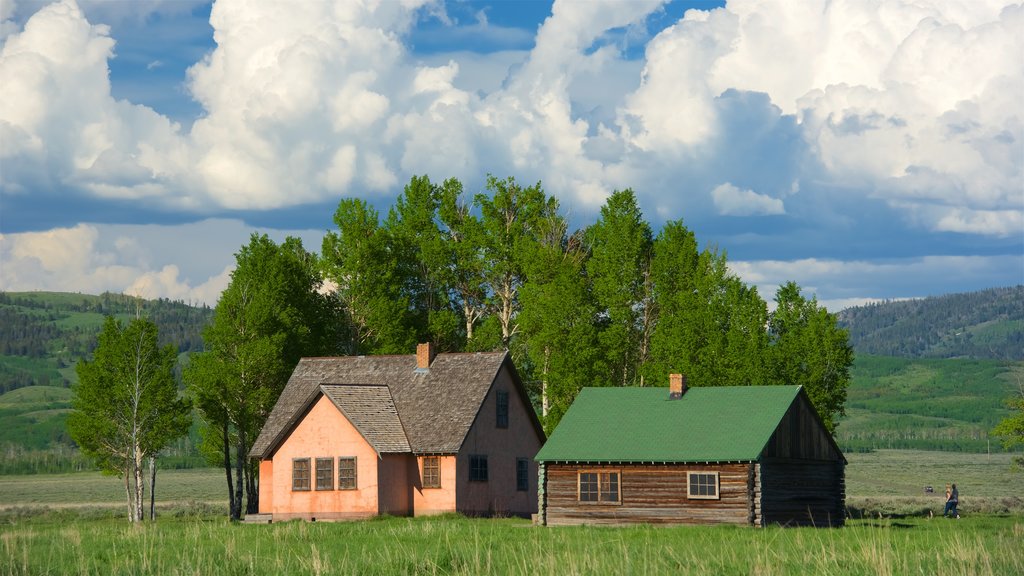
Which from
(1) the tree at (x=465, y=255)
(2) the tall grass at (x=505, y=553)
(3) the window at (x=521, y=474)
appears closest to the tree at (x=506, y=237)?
(1) the tree at (x=465, y=255)

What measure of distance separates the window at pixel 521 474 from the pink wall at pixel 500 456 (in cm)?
16

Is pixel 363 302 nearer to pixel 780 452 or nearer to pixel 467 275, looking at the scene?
pixel 467 275

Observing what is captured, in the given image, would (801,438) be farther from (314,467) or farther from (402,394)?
(314,467)

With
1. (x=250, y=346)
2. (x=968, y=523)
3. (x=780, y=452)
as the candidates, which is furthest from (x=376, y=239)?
(x=968, y=523)

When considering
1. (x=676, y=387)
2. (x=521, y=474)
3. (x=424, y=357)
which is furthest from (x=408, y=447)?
(x=676, y=387)

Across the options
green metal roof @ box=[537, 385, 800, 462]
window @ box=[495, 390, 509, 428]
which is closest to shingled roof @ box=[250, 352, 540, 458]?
window @ box=[495, 390, 509, 428]

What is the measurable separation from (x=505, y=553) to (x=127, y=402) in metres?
36.8

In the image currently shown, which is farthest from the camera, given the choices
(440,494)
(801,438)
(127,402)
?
(127,402)

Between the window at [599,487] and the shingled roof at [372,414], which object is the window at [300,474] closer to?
the shingled roof at [372,414]

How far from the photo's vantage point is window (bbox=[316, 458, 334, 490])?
53.0 meters

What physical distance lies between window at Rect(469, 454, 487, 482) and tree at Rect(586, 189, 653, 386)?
11.9 m

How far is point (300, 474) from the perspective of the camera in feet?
176

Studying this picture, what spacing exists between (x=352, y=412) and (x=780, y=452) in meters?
17.7

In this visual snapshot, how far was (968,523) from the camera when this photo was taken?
4525 centimetres
